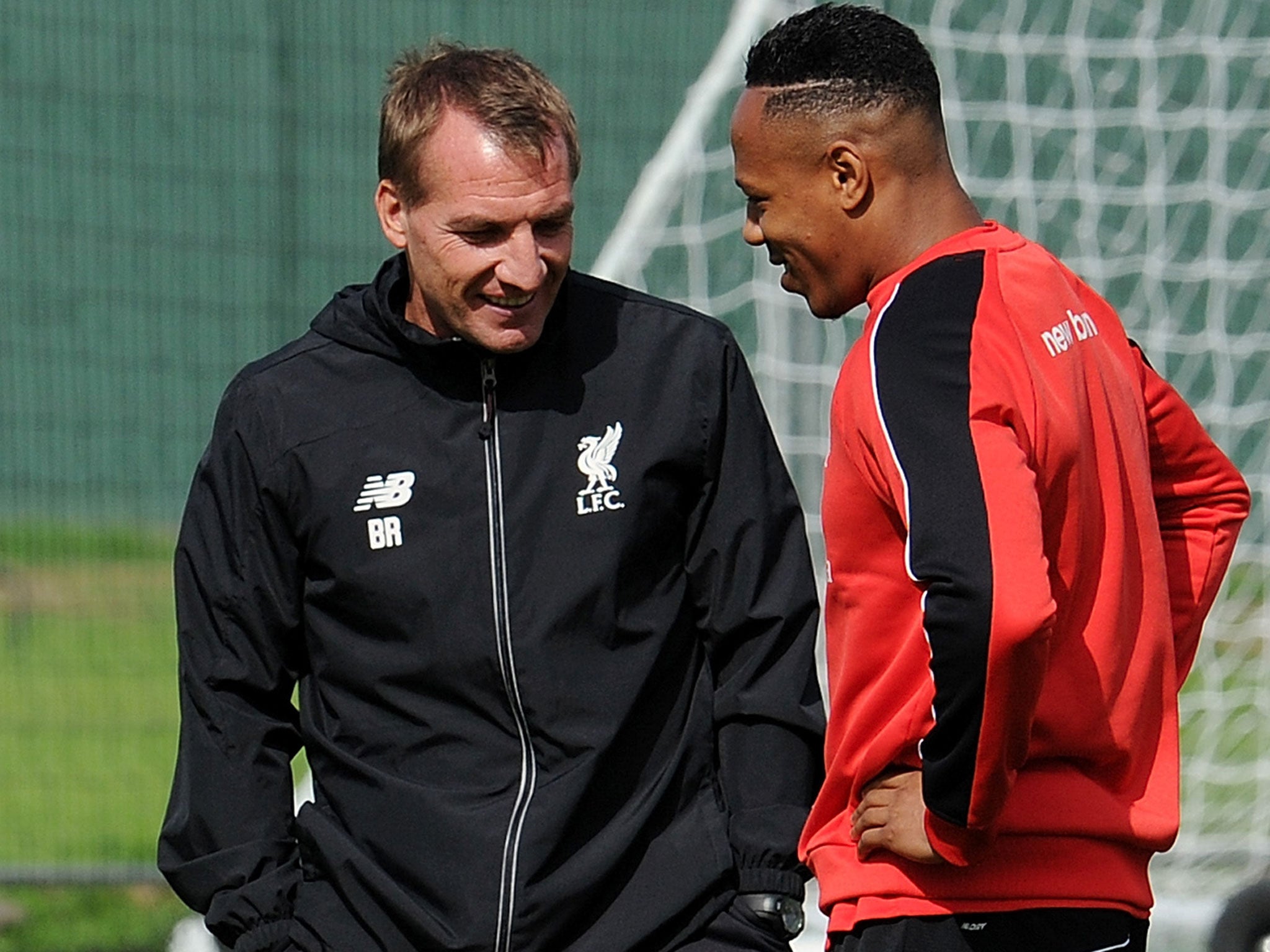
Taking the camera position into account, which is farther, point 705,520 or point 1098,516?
point 705,520

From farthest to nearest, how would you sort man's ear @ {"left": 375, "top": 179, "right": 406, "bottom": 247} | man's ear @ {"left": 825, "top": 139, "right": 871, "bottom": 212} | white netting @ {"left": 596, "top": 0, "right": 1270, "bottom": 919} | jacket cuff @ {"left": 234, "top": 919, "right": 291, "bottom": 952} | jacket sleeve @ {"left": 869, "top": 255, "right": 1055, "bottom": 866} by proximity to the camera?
1. white netting @ {"left": 596, "top": 0, "right": 1270, "bottom": 919}
2. man's ear @ {"left": 375, "top": 179, "right": 406, "bottom": 247}
3. jacket cuff @ {"left": 234, "top": 919, "right": 291, "bottom": 952}
4. man's ear @ {"left": 825, "top": 139, "right": 871, "bottom": 212}
5. jacket sleeve @ {"left": 869, "top": 255, "right": 1055, "bottom": 866}

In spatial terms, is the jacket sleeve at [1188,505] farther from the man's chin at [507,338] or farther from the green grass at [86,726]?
the green grass at [86,726]

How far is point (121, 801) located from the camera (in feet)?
22.6

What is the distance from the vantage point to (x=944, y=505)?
2.41 m

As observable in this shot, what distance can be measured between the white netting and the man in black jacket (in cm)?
200

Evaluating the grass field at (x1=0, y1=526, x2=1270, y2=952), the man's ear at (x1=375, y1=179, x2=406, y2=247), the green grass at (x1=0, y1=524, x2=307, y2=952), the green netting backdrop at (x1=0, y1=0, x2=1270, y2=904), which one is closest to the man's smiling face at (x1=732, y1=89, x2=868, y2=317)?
the man's ear at (x1=375, y1=179, x2=406, y2=247)

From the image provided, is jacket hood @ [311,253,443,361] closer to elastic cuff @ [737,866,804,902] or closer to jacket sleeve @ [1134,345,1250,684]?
elastic cuff @ [737,866,804,902]

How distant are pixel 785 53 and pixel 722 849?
115 cm

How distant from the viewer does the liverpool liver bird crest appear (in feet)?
9.83

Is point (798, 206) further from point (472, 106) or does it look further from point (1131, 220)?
point (1131, 220)

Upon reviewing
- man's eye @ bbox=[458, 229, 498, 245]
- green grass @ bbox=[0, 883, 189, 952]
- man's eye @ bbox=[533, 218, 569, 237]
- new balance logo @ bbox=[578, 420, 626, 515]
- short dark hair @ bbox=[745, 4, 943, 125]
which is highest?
short dark hair @ bbox=[745, 4, 943, 125]

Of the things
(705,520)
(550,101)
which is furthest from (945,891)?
(550,101)

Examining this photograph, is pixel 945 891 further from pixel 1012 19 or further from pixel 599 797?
pixel 1012 19

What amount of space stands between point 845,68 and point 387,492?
2.99 ft
